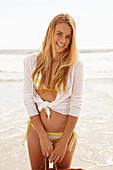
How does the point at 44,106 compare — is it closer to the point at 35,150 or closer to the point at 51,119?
the point at 51,119

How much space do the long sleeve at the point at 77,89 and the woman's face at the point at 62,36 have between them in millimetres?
172

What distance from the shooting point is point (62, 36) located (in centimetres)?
171

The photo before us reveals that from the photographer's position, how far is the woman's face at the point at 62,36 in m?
1.68

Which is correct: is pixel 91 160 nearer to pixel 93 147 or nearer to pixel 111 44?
pixel 93 147

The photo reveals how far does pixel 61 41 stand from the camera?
171cm

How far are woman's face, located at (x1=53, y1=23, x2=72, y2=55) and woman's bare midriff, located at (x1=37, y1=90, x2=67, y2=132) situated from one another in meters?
0.36

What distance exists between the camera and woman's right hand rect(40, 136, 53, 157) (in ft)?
5.72

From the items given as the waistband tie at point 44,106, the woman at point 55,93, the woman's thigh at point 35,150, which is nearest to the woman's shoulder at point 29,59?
the woman at point 55,93

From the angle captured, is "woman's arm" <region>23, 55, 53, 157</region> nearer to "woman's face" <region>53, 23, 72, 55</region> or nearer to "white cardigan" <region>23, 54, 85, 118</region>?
"white cardigan" <region>23, 54, 85, 118</region>

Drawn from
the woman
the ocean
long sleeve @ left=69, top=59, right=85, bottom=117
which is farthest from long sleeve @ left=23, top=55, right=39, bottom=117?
the ocean

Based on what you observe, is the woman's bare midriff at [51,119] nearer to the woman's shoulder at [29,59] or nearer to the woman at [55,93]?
the woman at [55,93]

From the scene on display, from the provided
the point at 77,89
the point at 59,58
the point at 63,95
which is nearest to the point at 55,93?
Result: the point at 63,95

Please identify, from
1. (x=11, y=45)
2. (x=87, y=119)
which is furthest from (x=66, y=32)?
(x=11, y=45)

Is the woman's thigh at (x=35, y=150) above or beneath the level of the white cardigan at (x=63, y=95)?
beneath
